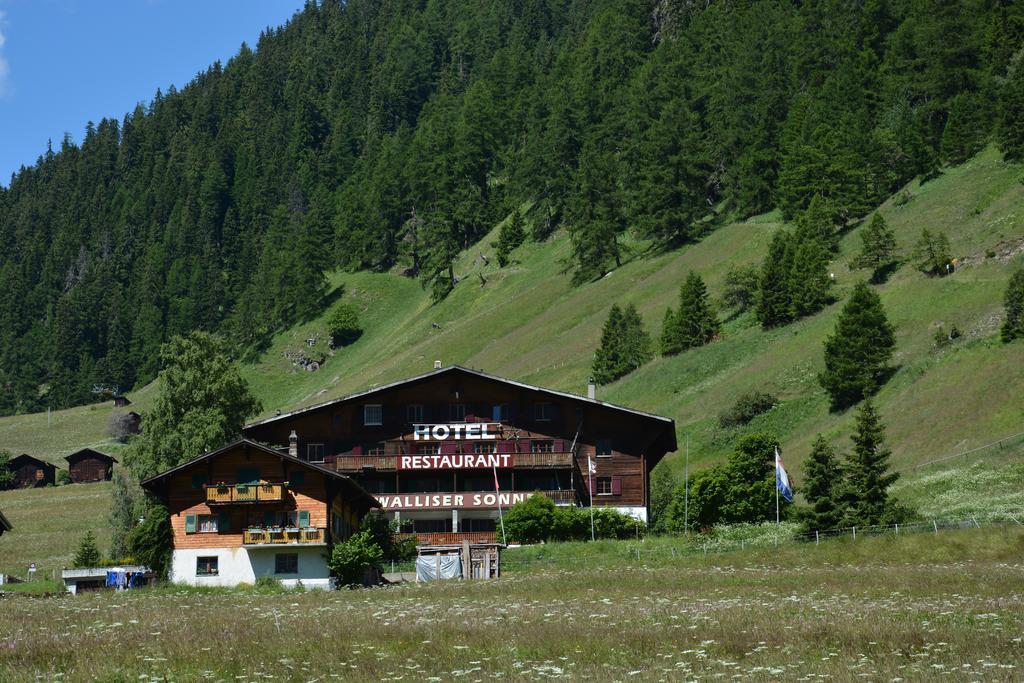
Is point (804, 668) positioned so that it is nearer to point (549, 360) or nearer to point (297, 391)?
point (549, 360)

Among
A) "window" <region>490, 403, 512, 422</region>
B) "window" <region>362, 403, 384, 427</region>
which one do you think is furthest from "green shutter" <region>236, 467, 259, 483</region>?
"window" <region>490, 403, 512, 422</region>

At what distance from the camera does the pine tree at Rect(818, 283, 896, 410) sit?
8461 cm

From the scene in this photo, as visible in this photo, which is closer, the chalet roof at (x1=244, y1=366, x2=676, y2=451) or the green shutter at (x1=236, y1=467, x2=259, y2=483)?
the green shutter at (x1=236, y1=467, x2=259, y2=483)

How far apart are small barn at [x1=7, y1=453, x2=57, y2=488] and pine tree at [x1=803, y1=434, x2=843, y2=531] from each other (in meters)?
94.6

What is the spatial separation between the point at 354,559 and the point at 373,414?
2245 cm

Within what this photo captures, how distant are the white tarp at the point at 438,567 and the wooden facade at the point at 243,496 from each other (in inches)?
252

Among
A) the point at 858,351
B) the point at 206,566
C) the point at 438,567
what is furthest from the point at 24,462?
the point at 438,567

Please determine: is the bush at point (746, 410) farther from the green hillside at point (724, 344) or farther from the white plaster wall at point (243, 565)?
the white plaster wall at point (243, 565)

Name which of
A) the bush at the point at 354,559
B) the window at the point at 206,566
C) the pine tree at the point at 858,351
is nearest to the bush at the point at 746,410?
the pine tree at the point at 858,351

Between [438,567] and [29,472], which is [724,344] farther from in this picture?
[29,472]

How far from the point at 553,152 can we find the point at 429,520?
12520 centimetres

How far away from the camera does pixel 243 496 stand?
5531 cm

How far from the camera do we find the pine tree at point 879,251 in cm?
10800

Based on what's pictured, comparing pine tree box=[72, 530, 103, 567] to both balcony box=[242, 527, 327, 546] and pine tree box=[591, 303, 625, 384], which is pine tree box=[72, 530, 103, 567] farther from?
pine tree box=[591, 303, 625, 384]
